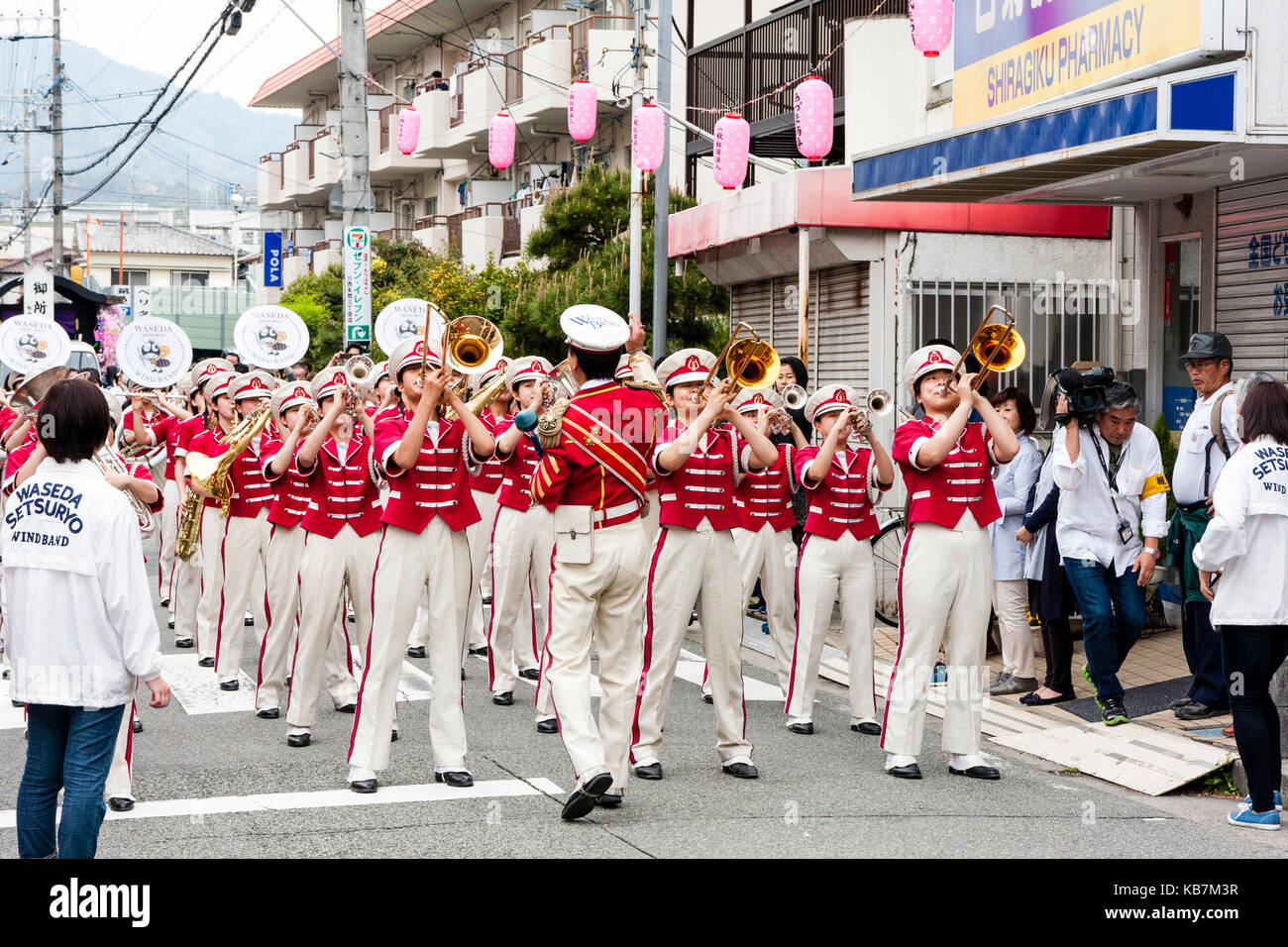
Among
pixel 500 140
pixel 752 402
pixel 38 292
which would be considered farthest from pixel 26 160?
pixel 752 402

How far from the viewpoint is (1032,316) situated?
13.9 m

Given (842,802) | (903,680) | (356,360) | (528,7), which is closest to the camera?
(842,802)

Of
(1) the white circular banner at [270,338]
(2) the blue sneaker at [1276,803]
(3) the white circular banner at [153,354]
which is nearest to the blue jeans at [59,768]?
(2) the blue sneaker at [1276,803]

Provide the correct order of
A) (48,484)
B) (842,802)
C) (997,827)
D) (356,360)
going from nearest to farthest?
(48,484) < (997,827) < (842,802) < (356,360)

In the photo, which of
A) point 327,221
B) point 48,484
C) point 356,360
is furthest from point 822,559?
point 327,221

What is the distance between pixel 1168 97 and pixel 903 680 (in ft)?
12.8

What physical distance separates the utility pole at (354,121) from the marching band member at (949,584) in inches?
429

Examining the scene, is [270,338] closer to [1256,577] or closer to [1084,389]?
[1084,389]

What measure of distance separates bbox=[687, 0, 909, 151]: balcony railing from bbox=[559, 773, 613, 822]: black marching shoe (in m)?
12.6

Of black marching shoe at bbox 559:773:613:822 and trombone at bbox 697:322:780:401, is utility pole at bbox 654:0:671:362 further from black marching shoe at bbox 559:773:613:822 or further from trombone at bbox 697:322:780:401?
black marching shoe at bbox 559:773:613:822

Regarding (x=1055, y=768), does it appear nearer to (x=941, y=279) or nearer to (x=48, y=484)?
(x=48, y=484)

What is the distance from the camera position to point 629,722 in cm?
681

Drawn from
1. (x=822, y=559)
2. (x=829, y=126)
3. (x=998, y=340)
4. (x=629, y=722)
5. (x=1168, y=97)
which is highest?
(x=829, y=126)

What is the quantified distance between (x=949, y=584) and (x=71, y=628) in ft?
13.8
